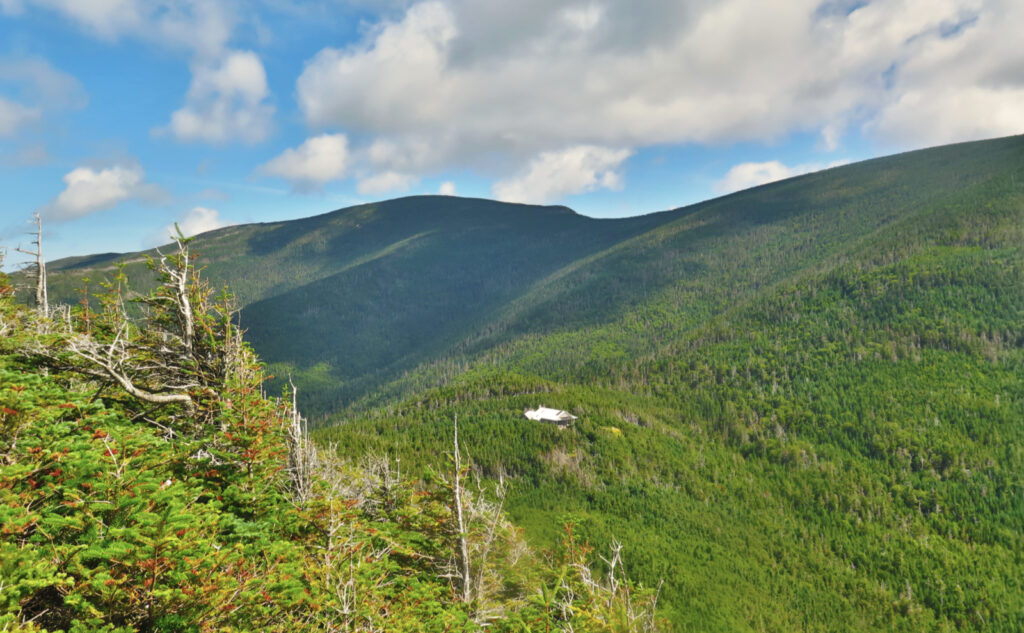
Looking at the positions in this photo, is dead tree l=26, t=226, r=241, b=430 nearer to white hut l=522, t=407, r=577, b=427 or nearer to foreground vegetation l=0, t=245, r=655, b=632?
foreground vegetation l=0, t=245, r=655, b=632

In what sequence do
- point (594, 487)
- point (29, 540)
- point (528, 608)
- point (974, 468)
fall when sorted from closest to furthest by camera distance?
point (29, 540)
point (528, 608)
point (594, 487)
point (974, 468)

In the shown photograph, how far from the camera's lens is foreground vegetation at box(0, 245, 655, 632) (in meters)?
9.11

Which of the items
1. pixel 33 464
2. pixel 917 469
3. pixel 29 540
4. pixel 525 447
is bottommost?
pixel 917 469

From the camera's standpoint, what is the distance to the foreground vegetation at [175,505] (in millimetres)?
9109

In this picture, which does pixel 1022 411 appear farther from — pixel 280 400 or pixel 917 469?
pixel 280 400

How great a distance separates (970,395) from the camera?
575 ft

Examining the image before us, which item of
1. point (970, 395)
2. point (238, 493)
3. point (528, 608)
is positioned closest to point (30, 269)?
point (238, 493)

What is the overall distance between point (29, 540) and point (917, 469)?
711 feet

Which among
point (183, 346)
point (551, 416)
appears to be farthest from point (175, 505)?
point (551, 416)

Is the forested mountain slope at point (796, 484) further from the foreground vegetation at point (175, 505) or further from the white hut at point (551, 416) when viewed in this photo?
the foreground vegetation at point (175, 505)

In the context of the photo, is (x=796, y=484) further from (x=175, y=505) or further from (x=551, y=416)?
(x=175, y=505)

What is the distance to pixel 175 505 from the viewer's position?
33.6 feet

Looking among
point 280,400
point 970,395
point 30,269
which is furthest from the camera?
point 970,395

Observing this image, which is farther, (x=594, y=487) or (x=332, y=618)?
(x=594, y=487)
